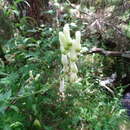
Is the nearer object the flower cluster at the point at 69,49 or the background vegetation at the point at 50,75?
the flower cluster at the point at 69,49

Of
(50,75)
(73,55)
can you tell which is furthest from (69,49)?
(50,75)

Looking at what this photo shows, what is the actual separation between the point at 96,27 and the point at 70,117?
138 centimetres

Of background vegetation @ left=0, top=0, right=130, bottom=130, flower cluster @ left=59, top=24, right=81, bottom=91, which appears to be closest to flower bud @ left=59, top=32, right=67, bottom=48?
flower cluster @ left=59, top=24, right=81, bottom=91

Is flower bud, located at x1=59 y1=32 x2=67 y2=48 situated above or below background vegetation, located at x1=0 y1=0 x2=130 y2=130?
above

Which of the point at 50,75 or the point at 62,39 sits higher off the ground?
the point at 62,39

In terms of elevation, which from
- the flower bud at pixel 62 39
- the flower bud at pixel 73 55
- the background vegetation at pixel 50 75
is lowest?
the background vegetation at pixel 50 75

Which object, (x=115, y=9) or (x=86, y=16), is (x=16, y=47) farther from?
(x=115, y=9)

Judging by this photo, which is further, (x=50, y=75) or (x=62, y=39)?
(x=50, y=75)

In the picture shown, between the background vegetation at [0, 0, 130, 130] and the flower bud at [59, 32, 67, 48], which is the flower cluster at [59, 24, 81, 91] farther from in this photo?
the background vegetation at [0, 0, 130, 130]

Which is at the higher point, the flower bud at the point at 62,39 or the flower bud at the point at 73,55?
the flower bud at the point at 62,39

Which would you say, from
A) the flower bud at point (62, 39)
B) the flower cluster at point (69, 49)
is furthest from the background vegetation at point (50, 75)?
the flower bud at point (62, 39)

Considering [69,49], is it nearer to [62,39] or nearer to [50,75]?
[62,39]

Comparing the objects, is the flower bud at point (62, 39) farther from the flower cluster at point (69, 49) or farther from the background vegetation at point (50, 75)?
the background vegetation at point (50, 75)

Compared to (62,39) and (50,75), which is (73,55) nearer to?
(62,39)
